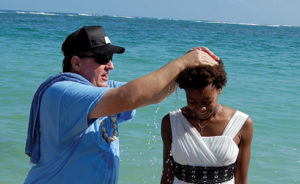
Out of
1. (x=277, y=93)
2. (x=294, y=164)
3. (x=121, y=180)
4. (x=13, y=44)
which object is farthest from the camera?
(x=13, y=44)

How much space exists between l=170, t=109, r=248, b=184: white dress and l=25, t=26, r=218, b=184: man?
349 mm

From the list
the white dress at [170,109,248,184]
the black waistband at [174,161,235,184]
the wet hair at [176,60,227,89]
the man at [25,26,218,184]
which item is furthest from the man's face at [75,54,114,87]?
the black waistband at [174,161,235,184]

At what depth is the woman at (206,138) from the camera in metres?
2.72

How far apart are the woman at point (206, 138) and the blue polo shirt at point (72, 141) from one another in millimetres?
369

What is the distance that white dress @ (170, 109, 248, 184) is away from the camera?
2.78m

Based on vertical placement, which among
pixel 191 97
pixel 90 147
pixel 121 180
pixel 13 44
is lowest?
pixel 13 44

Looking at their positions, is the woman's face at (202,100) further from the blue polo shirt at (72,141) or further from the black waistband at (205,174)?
the blue polo shirt at (72,141)

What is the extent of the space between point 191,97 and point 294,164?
3814 mm

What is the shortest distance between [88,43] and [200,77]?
2.17 ft

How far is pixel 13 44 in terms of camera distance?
730 inches

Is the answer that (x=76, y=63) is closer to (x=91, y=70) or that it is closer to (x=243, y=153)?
(x=91, y=70)

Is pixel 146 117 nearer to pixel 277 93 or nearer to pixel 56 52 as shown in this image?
pixel 277 93

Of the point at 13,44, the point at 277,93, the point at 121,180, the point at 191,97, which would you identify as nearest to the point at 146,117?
the point at 121,180

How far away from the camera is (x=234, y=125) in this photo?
9.36 ft
